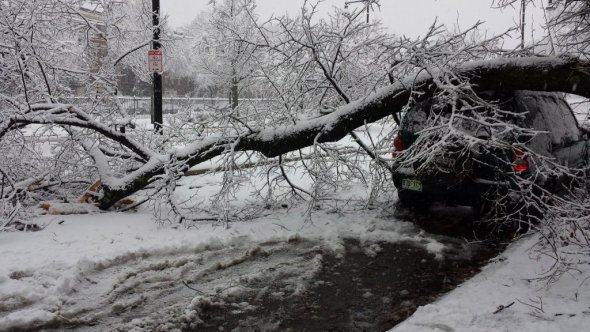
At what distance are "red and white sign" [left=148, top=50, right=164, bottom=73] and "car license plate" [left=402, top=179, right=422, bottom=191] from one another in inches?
275

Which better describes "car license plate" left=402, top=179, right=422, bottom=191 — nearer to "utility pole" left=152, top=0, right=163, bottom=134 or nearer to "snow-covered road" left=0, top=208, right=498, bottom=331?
"snow-covered road" left=0, top=208, right=498, bottom=331

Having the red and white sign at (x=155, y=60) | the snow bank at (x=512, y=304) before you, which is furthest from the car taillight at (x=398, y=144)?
the red and white sign at (x=155, y=60)

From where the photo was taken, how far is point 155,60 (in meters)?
10.4

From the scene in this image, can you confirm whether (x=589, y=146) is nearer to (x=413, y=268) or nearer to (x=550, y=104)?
(x=550, y=104)

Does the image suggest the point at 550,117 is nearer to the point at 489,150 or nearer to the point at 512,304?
the point at 489,150

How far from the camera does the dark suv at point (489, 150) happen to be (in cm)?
494

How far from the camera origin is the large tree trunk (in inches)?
204

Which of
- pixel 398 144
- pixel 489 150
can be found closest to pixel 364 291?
pixel 489 150

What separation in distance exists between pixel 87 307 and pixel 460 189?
4.50 meters

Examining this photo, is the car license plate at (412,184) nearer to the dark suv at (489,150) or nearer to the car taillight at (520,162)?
the dark suv at (489,150)

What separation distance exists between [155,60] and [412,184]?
7.21 metres

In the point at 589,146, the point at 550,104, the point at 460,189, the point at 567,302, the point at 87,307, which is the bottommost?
the point at 87,307

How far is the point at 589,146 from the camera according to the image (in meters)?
6.66

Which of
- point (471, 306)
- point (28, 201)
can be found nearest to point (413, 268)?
point (471, 306)
